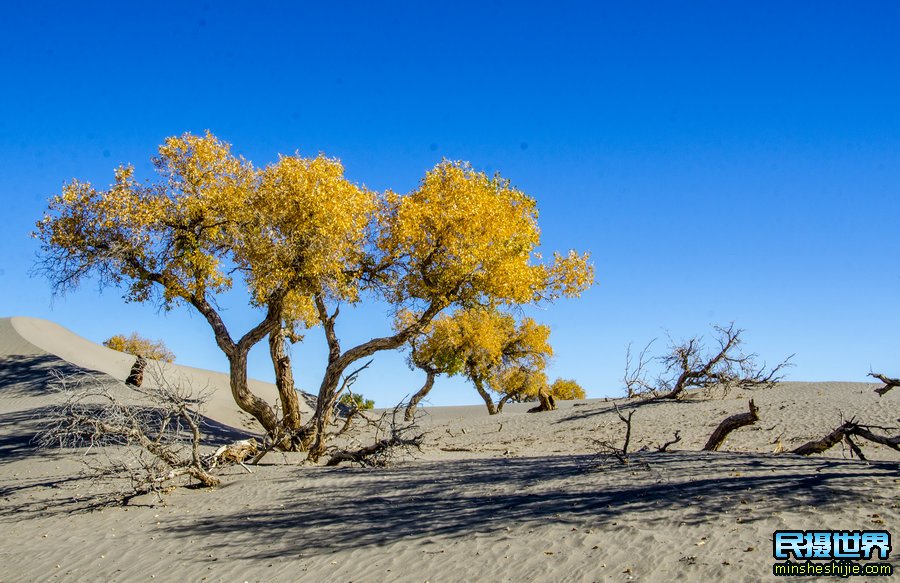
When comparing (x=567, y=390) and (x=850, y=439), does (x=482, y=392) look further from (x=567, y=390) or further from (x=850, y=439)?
(x=850, y=439)

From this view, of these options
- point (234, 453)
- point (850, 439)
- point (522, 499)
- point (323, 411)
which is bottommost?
point (522, 499)

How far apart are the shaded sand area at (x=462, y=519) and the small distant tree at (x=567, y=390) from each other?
4386cm

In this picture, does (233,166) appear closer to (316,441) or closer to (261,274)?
(261,274)

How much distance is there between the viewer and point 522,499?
1155cm

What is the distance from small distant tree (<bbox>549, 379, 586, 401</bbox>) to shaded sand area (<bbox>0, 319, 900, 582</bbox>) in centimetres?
4386

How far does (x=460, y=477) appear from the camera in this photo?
46.2 ft

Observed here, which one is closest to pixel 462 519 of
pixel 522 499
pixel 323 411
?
pixel 522 499

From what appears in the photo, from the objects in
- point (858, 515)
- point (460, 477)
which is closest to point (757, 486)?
point (858, 515)

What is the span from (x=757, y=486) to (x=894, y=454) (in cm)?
868

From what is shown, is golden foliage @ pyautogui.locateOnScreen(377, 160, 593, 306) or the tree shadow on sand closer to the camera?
the tree shadow on sand

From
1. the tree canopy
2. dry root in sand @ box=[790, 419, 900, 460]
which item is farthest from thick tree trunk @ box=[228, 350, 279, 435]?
dry root in sand @ box=[790, 419, 900, 460]

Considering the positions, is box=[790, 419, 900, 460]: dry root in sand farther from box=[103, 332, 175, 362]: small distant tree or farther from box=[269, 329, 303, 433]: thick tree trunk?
box=[103, 332, 175, 362]: small distant tree

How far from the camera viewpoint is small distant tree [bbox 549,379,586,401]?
6219 centimetres

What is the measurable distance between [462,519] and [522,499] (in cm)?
124
